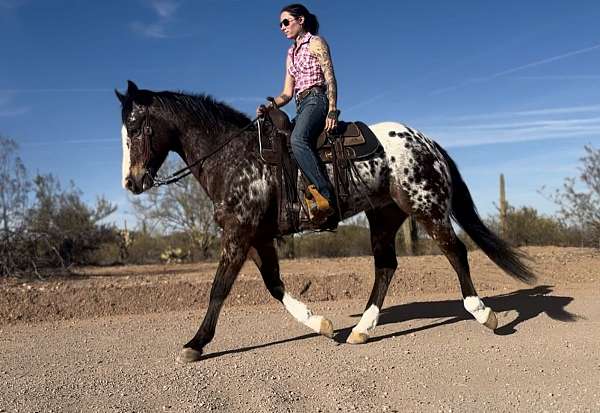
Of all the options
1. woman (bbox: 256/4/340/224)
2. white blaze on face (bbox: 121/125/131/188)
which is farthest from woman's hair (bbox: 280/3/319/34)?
white blaze on face (bbox: 121/125/131/188)

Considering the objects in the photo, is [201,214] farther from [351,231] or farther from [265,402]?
[265,402]

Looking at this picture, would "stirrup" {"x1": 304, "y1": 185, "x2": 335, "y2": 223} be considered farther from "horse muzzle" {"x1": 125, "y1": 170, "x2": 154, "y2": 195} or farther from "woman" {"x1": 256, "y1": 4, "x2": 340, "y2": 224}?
"horse muzzle" {"x1": 125, "y1": 170, "x2": 154, "y2": 195}

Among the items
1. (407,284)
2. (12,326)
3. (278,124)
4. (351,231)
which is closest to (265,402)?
(278,124)

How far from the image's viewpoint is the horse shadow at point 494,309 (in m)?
6.36

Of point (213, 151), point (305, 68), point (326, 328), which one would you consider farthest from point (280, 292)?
point (305, 68)

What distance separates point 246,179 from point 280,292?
132 centimetres

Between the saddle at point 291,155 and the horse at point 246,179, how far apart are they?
8 cm

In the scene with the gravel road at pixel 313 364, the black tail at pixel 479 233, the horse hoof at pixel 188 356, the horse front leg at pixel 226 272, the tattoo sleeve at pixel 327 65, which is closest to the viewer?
the gravel road at pixel 313 364

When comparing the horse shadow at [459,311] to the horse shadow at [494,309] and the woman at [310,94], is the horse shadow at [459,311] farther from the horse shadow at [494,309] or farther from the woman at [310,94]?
the woman at [310,94]

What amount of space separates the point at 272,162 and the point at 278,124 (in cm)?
42

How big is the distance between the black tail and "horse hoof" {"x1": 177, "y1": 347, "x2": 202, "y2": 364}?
330 centimetres

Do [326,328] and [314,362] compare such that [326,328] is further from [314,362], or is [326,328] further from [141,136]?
[141,136]

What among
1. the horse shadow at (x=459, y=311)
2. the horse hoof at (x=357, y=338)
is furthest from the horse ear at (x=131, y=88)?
the horse hoof at (x=357, y=338)

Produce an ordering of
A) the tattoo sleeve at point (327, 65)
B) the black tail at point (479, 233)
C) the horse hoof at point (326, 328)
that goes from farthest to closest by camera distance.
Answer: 1. the black tail at point (479, 233)
2. the horse hoof at point (326, 328)
3. the tattoo sleeve at point (327, 65)
